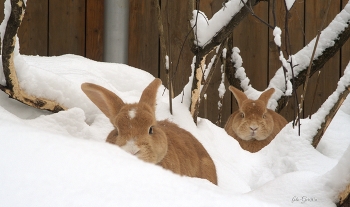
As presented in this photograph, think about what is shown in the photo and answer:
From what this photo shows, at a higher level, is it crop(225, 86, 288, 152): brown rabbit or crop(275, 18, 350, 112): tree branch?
crop(275, 18, 350, 112): tree branch

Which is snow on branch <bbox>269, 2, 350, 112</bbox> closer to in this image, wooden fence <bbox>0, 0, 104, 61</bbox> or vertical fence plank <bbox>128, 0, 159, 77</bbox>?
vertical fence plank <bbox>128, 0, 159, 77</bbox>

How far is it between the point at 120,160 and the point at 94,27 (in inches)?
169

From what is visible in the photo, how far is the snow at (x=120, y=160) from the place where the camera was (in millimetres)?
1224

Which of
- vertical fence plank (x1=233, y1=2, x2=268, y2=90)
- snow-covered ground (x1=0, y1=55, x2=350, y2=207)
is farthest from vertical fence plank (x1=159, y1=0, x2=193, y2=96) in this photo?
snow-covered ground (x1=0, y1=55, x2=350, y2=207)

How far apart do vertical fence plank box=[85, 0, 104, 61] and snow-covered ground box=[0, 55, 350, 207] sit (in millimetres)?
1267

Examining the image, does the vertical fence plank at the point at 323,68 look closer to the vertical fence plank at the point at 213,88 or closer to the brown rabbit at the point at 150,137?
the vertical fence plank at the point at 213,88

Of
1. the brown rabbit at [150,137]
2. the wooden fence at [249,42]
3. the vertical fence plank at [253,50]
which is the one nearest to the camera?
the brown rabbit at [150,137]

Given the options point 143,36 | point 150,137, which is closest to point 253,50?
point 143,36

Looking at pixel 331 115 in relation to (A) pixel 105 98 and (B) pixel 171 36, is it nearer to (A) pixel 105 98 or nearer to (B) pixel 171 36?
(A) pixel 105 98

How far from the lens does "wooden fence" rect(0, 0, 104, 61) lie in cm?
556

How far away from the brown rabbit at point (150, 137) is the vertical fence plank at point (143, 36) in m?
2.50

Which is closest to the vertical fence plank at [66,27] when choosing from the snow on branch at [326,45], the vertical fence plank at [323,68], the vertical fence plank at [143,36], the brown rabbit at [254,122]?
the vertical fence plank at [143,36]

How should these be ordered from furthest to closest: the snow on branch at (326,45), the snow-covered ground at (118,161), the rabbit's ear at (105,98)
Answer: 1. the snow on branch at (326,45)
2. the rabbit's ear at (105,98)
3. the snow-covered ground at (118,161)

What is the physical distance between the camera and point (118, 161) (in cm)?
143
